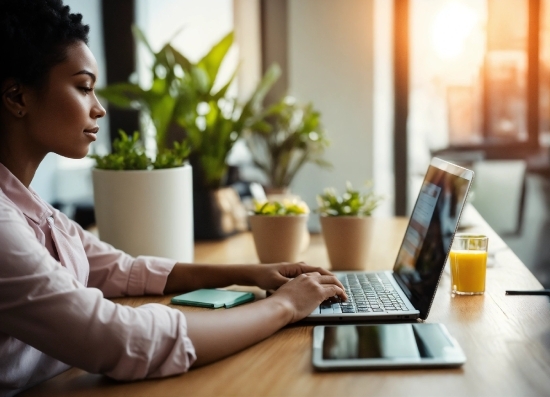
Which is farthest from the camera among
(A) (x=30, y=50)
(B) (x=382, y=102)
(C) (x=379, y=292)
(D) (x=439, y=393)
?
(B) (x=382, y=102)

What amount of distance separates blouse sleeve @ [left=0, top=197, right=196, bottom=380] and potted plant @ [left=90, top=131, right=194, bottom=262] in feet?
1.88

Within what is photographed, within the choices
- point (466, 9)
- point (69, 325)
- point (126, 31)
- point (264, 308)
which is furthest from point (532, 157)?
point (69, 325)

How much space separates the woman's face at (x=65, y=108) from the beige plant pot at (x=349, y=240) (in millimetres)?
650

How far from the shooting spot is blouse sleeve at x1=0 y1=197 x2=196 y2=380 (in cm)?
77

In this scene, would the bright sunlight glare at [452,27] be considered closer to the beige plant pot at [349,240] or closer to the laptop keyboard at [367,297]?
the beige plant pot at [349,240]

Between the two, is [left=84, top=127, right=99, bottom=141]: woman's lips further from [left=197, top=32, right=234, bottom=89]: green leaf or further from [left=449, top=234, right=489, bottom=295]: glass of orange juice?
[left=197, top=32, right=234, bottom=89]: green leaf

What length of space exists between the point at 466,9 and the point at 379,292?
10.6 ft

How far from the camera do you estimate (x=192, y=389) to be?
2.57ft

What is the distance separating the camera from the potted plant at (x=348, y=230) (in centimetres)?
147

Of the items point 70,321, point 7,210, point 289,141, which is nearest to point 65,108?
point 7,210

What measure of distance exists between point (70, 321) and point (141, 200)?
0.64m

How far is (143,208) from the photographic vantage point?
4.60 feet

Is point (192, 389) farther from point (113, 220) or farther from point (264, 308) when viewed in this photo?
point (113, 220)

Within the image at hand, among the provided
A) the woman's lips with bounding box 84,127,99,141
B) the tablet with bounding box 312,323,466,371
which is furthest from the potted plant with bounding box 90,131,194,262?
the tablet with bounding box 312,323,466,371
